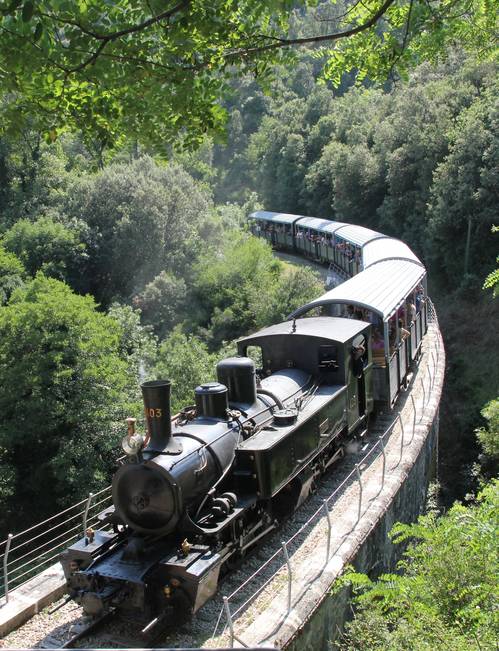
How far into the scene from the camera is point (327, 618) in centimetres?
826

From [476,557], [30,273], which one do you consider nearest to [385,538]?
[476,557]

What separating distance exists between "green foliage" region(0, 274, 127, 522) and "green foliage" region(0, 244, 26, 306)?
6.63 metres

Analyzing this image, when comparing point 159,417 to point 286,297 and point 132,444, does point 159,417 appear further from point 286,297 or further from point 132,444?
point 286,297

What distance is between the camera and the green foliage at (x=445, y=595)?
5.95 meters

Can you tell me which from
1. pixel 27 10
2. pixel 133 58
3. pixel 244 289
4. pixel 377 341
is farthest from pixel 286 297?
pixel 27 10

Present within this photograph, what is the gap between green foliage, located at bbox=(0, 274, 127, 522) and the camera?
18594mm

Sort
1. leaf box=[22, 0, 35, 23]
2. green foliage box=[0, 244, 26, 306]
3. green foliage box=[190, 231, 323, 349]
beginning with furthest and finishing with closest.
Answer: green foliage box=[190, 231, 323, 349] < green foliage box=[0, 244, 26, 306] < leaf box=[22, 0, 35, 23]

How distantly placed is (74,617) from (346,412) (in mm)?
5797

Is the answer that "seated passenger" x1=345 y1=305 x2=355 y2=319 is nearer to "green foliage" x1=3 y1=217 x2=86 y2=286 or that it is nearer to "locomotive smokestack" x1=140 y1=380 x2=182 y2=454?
"locomotive smokestack" x1=140 y1=380 x2=182 y2=454

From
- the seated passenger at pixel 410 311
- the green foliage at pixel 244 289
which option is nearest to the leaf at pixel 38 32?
the seated passenger at pixel 410 311

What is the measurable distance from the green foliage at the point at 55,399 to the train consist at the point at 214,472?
8.96m

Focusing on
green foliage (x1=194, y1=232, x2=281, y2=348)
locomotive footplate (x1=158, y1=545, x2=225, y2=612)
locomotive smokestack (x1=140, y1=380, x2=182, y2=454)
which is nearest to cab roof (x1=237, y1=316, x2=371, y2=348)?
locomotive smokestack (x1=140, y1=380, x2=182, y2=454)

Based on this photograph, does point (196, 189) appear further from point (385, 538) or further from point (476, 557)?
point (476, 557)

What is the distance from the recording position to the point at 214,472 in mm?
8180
